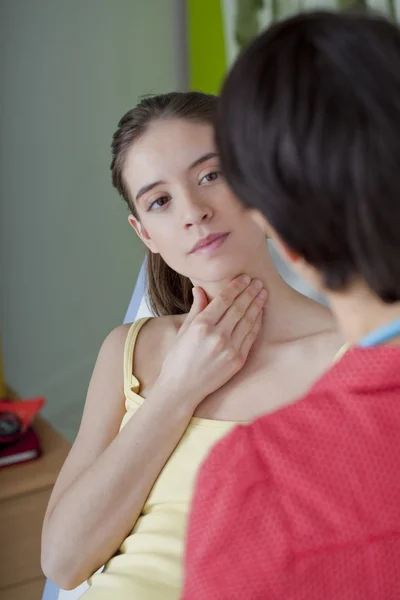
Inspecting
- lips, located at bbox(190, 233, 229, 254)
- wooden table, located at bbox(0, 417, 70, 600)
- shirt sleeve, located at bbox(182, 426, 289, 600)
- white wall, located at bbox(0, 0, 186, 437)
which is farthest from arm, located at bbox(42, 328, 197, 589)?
white wall, located at bbox(0, 0, 186, 437)

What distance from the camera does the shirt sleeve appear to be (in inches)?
23.4

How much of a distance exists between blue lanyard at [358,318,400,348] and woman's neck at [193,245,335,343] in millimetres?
601

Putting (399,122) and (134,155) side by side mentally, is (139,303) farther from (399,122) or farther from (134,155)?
(399,122)

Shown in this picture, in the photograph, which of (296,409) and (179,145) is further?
(179,145)

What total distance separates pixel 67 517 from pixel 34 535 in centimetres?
74

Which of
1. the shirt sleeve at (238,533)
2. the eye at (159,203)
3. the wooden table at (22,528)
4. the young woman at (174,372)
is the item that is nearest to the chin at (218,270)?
the young woman at (174,372)

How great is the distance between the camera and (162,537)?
1.09 meters

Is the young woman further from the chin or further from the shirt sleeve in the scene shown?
the shirt sleeve

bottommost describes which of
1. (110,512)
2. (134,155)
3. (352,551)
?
(110,512)

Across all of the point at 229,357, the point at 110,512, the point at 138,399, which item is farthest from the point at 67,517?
the point at 229,357

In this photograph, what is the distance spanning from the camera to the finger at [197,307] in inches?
49.1

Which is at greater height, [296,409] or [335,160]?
[335,160]

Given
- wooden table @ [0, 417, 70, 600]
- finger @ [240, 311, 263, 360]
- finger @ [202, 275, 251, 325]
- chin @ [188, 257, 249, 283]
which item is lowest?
wooden table @ [0, 417, 70, 600]

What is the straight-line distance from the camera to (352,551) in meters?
0.59
